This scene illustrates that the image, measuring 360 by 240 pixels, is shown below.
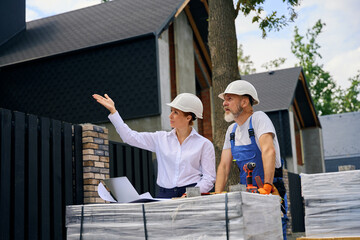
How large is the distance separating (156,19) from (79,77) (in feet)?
9.83

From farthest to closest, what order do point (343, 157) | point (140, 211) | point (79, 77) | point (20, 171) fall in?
point (343, 157) → point (79, 77) → point (20, 171) → point (140, 211)

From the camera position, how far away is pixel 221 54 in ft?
28.3

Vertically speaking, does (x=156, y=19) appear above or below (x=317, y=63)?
below

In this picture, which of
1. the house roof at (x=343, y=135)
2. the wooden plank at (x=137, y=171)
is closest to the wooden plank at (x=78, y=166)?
the wooden plank at (x=137, y=171)

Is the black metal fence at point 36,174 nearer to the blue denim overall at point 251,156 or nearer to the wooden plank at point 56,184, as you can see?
the wooden plank at point 56,184

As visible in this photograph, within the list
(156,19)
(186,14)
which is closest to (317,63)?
(186,14)

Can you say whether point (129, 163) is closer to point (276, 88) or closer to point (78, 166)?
point (78, 166)

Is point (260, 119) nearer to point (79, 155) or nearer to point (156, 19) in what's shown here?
point (79, 155)

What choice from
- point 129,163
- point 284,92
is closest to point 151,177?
point 129,163

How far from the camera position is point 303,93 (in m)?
25.2

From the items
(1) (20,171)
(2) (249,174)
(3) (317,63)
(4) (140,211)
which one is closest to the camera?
(4) (140,211)

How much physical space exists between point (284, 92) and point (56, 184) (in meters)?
17.6

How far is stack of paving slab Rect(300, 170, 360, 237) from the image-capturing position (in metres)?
4.87

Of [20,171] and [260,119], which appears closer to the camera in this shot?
[260,119]
